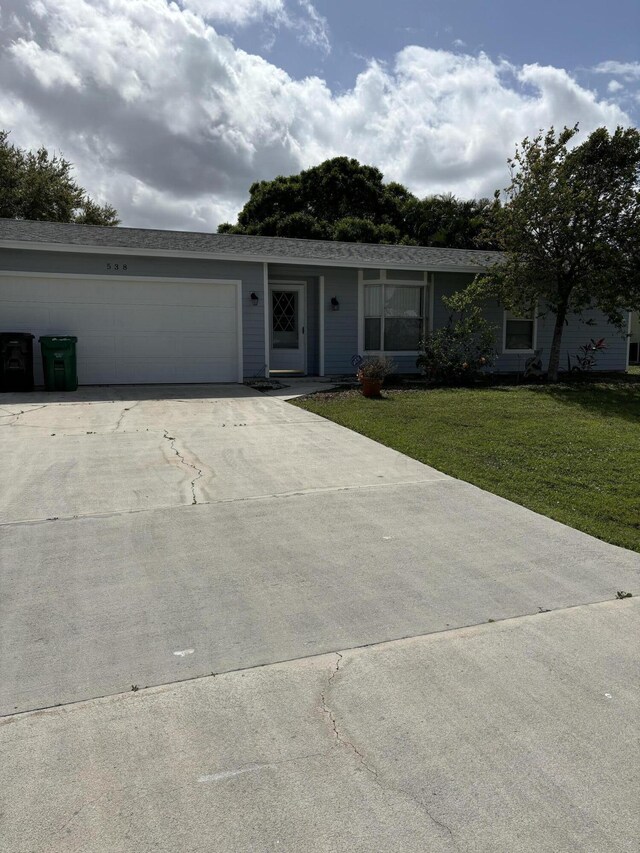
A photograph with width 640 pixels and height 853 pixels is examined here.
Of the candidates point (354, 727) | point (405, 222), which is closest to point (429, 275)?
point (354, 727)

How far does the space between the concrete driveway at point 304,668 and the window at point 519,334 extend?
36.6 ft

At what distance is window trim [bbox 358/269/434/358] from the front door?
1.35 meters

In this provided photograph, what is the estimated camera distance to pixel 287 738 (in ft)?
7.94

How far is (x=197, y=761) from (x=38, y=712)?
0.76 metres

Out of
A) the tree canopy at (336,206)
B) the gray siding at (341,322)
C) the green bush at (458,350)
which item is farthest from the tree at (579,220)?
the tree canopy at (336,206)

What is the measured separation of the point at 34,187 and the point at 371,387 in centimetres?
2355

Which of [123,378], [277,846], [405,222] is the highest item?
[405,222]

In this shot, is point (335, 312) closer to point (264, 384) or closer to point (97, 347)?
point (264, 384)

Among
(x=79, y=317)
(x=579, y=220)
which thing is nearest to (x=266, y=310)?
(x=79, y=317)

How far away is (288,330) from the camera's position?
15117 millimetres

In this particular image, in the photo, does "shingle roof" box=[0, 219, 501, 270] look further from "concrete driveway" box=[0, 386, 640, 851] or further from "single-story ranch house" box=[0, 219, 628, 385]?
"concrete driveway" box=[0, 386, 640, 851]

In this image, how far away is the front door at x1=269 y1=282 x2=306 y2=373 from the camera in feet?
49.0

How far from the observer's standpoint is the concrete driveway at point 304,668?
206cm

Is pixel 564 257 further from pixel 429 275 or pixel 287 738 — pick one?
pixel 287 738
